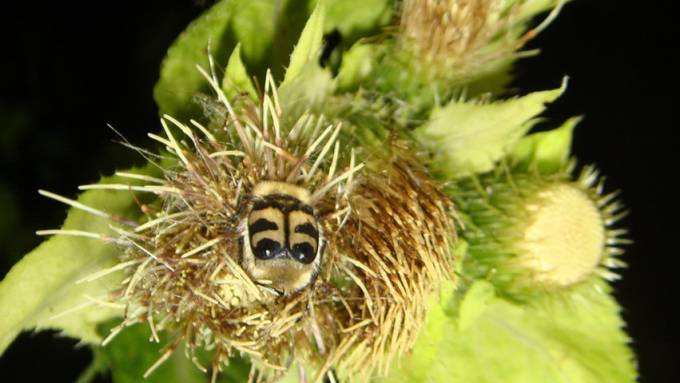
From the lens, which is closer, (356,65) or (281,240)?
(281,240)

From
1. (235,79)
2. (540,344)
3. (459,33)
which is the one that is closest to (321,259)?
(235,79)

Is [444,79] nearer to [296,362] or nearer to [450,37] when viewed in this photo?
[450,37]

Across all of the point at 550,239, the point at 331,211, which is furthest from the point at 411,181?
the point at 550,239

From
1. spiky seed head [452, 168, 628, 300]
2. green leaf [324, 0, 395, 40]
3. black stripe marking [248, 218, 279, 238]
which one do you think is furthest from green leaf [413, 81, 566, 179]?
black stripe marking [248, 218, 279, 238]

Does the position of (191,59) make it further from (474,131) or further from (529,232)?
(529,232)

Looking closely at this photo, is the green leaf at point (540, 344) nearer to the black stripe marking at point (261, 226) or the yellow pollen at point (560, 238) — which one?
the yellow pollen at point (560, 238)

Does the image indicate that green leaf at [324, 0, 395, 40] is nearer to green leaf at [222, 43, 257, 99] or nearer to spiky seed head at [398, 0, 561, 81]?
spiky seed head at [398, 0, 561, 81]
